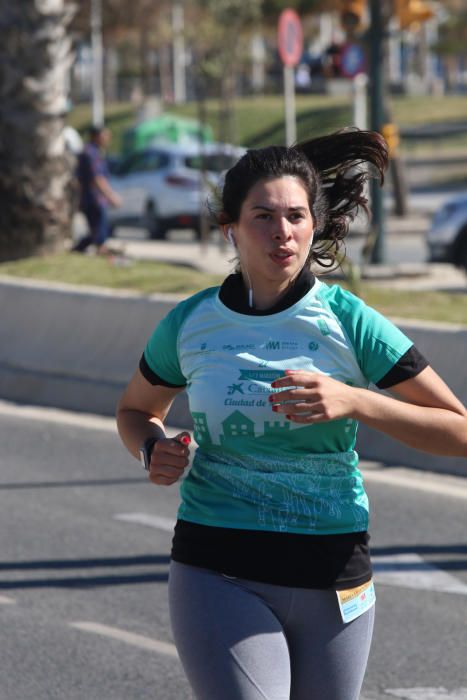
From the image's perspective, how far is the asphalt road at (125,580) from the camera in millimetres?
5477

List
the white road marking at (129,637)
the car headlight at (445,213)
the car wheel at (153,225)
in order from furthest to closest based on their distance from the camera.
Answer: the car wheel at (153,225)
the car headlight at (445,213)
the white road marking at (129,637)

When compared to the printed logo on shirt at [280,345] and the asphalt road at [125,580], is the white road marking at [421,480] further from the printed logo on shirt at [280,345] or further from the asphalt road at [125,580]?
the printed logo on shirt at [280,345]

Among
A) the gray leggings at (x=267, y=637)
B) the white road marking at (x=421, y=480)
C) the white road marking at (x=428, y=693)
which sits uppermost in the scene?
the gray leggings at (x=267, y=637)

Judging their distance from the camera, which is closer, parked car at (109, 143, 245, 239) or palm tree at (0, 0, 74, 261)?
palm tree at (0, 0, 74, 261)

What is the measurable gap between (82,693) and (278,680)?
2.30 m

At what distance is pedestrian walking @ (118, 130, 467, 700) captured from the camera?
320cm

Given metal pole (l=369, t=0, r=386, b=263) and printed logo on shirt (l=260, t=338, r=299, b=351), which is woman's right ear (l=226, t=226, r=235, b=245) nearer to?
printed logo on shirt (l=260, t=338, r=299, b=351)

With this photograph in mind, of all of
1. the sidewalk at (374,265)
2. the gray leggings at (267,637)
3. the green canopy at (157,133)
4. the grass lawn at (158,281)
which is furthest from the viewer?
the green canopy at (157,133)

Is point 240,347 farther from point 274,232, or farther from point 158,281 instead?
point 158,281

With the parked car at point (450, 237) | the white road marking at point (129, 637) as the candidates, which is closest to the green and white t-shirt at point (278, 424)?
the white road marking at point (129, 637)

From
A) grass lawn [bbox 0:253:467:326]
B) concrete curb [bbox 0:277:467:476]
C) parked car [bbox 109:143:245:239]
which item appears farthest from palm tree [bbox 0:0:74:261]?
parked car [bbox 109:143:245:239]

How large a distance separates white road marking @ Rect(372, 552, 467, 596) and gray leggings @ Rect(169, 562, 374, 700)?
11.3ft

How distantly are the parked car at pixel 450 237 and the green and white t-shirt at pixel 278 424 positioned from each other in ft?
54.3

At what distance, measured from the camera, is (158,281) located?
13.5 metres
